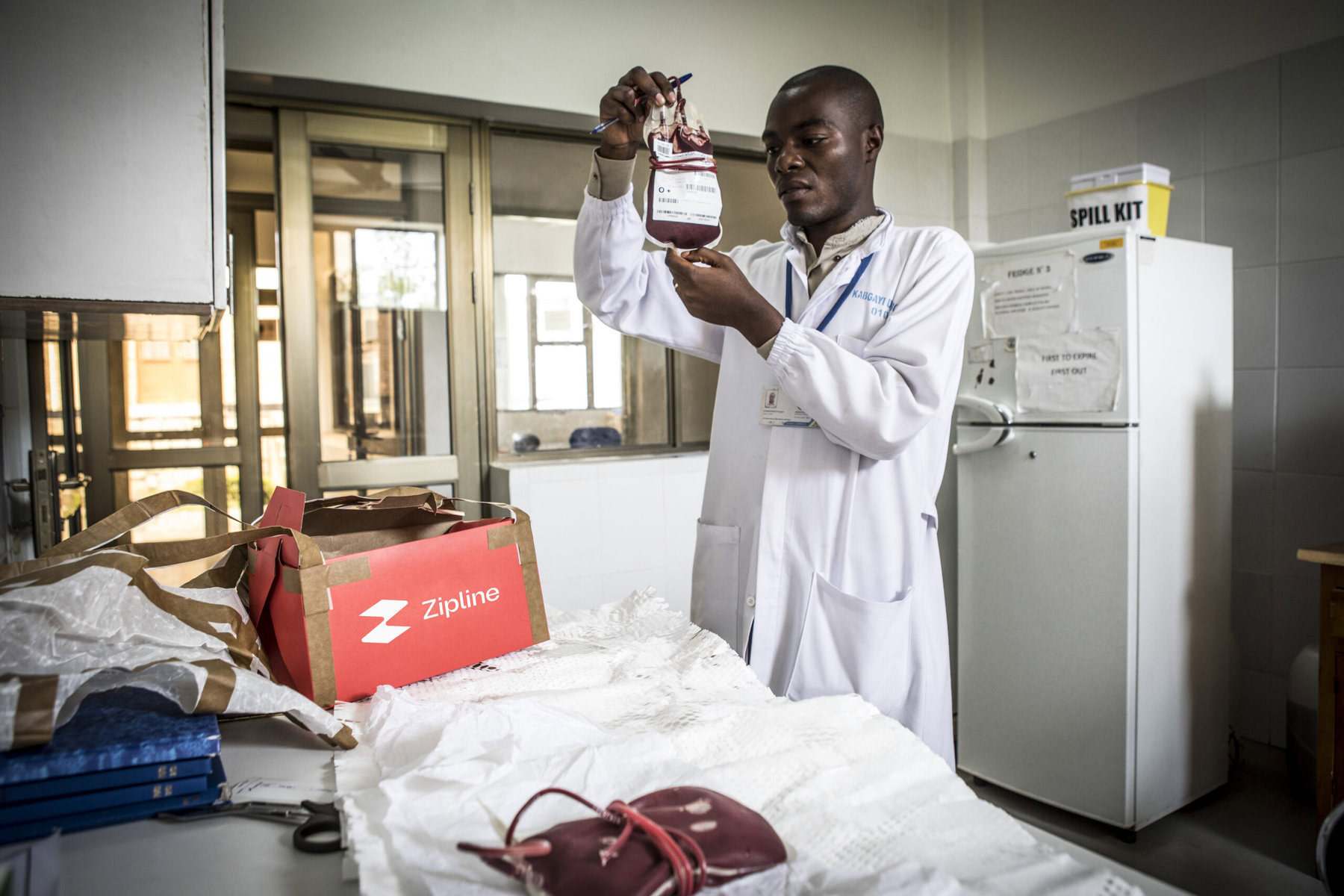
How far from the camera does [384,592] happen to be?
43.6 inches

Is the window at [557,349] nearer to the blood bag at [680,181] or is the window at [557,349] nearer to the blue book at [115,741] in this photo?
the blood bag at [680,181]

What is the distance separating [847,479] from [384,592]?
715 mm

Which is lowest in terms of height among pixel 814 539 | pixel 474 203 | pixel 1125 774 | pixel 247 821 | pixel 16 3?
pixel 1125 774

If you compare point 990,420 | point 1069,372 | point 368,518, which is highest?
point 1069,372

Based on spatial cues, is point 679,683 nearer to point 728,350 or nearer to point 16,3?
point 728,350

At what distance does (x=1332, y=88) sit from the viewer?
252 centimetres

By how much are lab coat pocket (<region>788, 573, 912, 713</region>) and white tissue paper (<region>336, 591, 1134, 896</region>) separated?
27cm

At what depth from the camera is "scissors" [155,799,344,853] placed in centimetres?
76

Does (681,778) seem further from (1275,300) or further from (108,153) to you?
(1275,300)

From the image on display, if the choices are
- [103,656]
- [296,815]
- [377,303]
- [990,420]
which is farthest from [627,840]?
[377,303]

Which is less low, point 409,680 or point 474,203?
point 474,203

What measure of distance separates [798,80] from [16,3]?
1.08 meters

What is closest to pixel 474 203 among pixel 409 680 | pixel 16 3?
pixel 16 3

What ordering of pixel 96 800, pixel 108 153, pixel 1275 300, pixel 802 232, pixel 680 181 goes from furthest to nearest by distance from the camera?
1. pixel 1275 300
2. pixel 802 232
3. pixel 680 181
4. pixel 108 153
5. pixel 96 800
